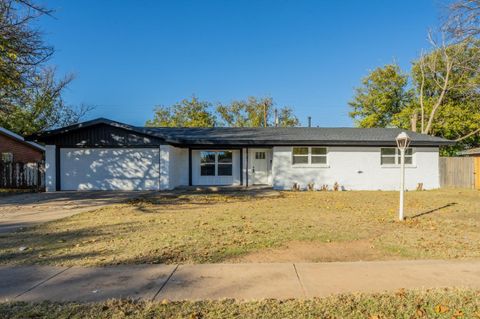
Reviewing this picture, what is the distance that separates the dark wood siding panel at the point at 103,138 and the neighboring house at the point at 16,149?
25.8ft

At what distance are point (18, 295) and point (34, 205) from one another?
9.51 m

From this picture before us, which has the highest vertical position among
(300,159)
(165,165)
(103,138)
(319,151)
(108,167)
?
(103,138)

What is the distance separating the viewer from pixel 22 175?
776 inches

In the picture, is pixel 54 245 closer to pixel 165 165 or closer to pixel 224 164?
pixel 165 165

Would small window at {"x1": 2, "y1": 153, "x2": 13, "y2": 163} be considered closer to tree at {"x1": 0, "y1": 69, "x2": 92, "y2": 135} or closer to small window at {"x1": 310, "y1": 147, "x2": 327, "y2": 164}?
tree at {"x1": 0, "y1": 69, "x2": 92, "y2": 135}

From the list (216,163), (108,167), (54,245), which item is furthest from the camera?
(216,163)

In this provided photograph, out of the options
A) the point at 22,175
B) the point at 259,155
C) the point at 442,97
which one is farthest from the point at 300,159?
the point at 442,97

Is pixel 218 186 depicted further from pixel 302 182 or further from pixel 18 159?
pixel 18 159

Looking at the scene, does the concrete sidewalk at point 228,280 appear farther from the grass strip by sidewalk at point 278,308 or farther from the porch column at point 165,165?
the porch column at point 165,165

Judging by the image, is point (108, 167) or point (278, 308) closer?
point (278, 308)

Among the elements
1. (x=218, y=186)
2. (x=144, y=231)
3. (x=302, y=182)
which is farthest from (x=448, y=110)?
(x=144, y=231)

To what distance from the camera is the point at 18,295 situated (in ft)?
13.0

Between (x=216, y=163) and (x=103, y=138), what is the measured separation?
20.6 feet

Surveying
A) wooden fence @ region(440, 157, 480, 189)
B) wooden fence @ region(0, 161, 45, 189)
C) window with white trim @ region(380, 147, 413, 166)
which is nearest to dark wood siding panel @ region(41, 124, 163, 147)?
wooden fence @ region(0, 161, 45, 189)
